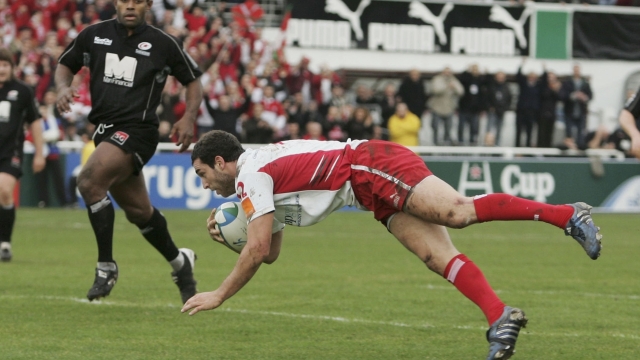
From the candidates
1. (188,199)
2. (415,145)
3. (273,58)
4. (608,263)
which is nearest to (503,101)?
(415,145)

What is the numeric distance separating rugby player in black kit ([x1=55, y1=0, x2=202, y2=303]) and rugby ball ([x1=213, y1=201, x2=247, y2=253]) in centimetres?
175

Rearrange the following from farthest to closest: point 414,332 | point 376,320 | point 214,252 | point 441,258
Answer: point 214,252
point 376,320
point 414,332
point 441,258

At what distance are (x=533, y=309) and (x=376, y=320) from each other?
150 centimetres

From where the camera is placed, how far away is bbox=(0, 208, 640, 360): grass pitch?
7137mm

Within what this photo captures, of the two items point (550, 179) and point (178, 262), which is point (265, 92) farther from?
point (178, 262)

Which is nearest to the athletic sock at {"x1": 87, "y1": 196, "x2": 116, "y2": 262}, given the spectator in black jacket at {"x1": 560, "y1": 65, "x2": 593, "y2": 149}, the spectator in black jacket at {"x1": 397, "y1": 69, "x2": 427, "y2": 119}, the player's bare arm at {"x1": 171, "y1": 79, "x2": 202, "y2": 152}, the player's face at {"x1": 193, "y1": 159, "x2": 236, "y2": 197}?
the player's bare arm at {"x1": 171, "y1": 79, "x2": 202, "y2": 152}

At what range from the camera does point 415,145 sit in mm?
24297

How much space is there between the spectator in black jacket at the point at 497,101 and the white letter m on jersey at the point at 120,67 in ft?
60.1

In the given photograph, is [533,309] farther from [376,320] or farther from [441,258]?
[441,258]

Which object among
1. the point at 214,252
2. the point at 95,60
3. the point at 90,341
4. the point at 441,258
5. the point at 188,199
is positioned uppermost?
the point at 95,60

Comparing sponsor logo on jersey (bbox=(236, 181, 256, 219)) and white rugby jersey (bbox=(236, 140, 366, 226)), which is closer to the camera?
sponsor logo on jersey (bbox=(236, 181, 256, 219))

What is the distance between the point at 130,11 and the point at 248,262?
3170 millimetres

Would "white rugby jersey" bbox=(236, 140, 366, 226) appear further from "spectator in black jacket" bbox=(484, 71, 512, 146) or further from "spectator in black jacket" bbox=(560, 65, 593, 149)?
"spectator in black jacket" bbox=(560, 65, 593, 149)

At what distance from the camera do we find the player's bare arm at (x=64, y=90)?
8.44 m
